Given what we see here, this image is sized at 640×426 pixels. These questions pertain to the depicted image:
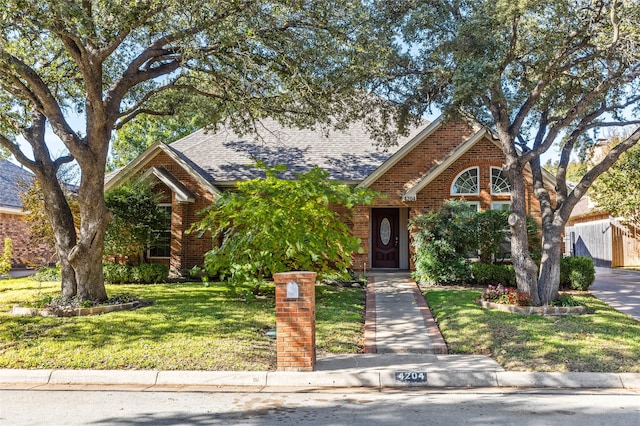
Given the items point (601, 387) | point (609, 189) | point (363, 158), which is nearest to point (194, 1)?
point (601, 387)

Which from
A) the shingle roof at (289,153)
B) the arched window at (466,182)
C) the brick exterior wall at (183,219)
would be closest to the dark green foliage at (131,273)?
the brick exterior wall at (183,219)

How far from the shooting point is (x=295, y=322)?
7.19 meters

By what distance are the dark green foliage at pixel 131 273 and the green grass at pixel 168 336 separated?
11.1 ft

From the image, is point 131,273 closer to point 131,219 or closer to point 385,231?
point 131,219

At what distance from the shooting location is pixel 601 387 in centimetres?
661

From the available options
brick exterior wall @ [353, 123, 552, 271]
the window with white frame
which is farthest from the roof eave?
the window with white frame

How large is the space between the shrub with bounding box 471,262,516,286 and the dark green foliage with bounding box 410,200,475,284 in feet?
0.76

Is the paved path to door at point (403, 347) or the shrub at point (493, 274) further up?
the shrub at point (493, 274)

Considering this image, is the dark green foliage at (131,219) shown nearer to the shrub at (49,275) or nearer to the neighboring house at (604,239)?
the shrub at (49,275)

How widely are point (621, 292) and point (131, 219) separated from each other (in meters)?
14.8

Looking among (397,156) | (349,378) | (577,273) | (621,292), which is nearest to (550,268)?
(577,273)

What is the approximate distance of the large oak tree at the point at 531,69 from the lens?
9.81 meters

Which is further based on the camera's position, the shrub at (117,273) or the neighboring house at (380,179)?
the neighboring house at (380,179)

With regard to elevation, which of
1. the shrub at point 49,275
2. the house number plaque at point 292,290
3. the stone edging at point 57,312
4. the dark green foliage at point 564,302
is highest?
the house number plaque at point 292,290
